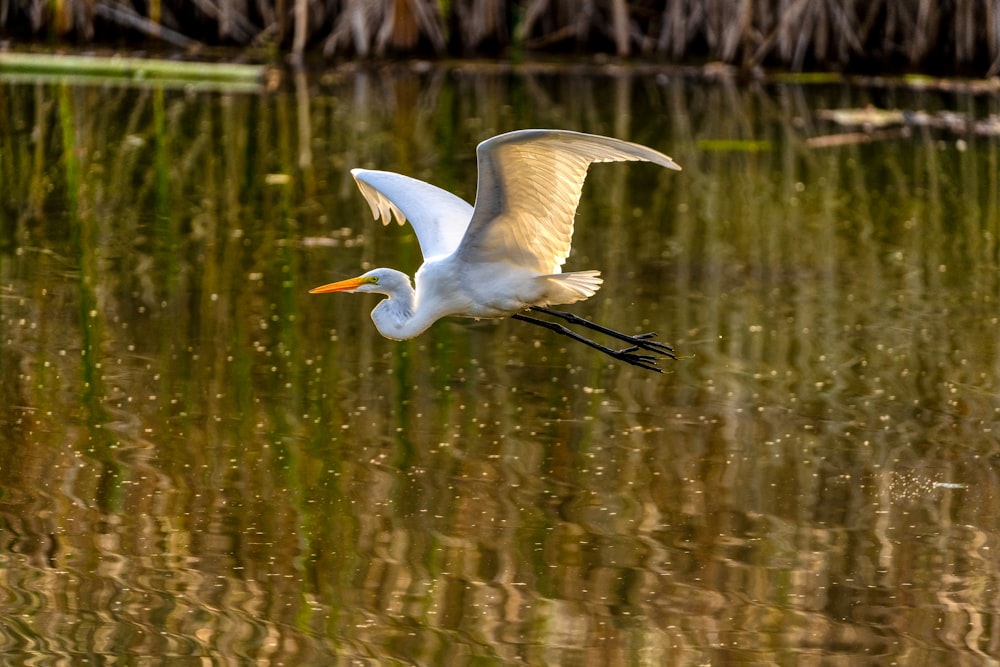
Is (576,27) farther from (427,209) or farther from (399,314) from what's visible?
(399,314)

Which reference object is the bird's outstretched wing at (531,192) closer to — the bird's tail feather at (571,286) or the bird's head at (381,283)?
the bird's tail feather at (571,286)

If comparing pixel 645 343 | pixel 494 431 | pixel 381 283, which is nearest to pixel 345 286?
pixel 381 283

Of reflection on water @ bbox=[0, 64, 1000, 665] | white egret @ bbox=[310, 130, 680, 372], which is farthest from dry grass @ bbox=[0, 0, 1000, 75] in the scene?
white egret @ bbox=[310, 130, 680, 372]

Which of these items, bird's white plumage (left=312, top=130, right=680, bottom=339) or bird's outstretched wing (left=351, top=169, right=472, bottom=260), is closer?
bird's white plumage (left=312, top=130, right=680, bottom=339)

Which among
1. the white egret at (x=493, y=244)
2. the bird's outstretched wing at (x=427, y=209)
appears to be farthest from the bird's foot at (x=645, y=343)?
the bird's outstretched wing at (x=427, y=209)

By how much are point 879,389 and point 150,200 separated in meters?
5.97

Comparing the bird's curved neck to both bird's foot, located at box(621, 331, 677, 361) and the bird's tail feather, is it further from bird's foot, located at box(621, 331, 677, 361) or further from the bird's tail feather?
bird's foot, located at box(621, 331, 677, 361)

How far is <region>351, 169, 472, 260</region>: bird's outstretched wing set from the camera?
22.1 ft

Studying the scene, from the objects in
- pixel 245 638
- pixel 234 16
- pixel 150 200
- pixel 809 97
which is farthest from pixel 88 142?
pixel 245 638

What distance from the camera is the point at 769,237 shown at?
1196cm

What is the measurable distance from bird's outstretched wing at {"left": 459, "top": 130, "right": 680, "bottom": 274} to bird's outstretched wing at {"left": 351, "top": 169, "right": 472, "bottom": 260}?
0.89 ft

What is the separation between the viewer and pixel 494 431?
316 inches

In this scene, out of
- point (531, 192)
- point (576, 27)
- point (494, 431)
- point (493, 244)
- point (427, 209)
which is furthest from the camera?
point (576, 27)

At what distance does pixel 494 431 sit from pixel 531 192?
81.1 inches
